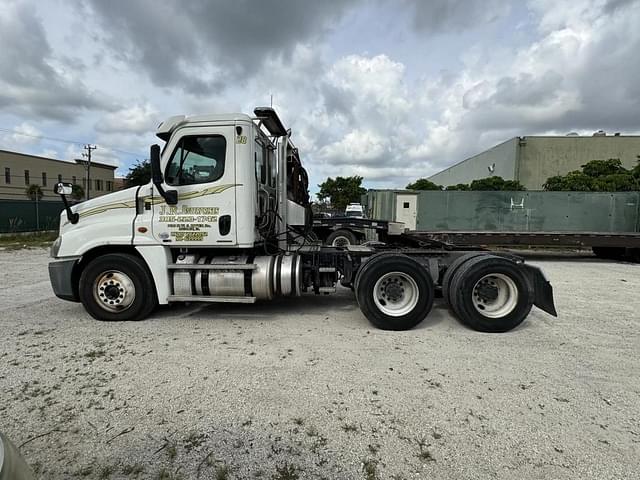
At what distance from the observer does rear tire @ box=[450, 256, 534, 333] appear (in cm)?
491

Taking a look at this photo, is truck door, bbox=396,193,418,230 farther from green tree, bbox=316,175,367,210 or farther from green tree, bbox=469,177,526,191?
green tree, bbox=316,175,367,210

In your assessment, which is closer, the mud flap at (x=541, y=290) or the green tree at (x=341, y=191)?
the mud flap at (x=541, y=290)

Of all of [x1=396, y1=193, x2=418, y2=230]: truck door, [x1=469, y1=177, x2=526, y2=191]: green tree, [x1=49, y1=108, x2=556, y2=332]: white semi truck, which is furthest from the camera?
[x1=469, y1=177, x2=526, y2=191]: green tree

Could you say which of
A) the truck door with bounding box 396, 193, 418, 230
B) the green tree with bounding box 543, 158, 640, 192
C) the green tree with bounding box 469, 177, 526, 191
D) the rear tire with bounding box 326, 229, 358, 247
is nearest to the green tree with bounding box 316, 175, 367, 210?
the green tree with bounding box 469, 177, 526, 191

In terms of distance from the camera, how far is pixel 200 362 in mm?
3945

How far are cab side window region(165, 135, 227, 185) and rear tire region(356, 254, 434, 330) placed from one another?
2543 mm

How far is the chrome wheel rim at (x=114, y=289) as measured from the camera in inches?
207

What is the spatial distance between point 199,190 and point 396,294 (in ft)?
10.1

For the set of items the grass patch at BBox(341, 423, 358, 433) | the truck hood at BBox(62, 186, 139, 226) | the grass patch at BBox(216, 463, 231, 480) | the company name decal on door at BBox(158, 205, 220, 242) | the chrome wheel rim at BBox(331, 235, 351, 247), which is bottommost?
the grass patch at BBox(216, 463, 231, 480)

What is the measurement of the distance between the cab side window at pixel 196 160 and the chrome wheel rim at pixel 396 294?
2744 mm

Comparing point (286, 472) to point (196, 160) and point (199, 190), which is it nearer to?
point (199, 190)

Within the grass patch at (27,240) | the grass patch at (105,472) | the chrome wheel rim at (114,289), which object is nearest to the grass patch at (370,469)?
the grass patch at (105,472)

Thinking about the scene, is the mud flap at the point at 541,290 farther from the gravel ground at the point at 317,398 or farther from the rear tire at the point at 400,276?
the rear tire at the point at 400,276

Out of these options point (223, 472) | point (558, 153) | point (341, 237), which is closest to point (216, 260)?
point (223, 472)
